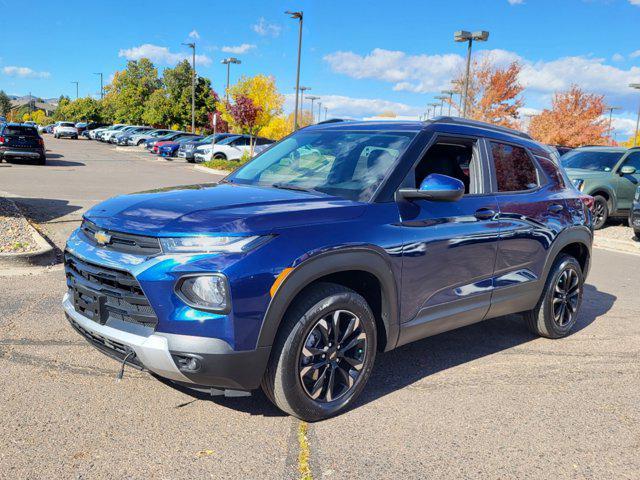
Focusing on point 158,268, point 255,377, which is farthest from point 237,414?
point 158,268

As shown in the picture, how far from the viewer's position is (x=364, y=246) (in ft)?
11.3

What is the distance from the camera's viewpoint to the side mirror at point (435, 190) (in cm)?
369

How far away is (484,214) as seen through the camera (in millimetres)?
4301

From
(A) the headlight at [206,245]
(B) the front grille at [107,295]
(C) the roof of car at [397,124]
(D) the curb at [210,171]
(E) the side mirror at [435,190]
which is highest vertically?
(C) the roof of car at [397,124]

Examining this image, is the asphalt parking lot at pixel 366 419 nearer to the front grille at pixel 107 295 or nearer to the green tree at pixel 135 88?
the front grille at pixel 107 295

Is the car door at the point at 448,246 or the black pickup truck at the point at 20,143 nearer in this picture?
the car door at the point at 448,246

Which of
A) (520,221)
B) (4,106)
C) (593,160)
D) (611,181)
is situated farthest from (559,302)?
(4,106)

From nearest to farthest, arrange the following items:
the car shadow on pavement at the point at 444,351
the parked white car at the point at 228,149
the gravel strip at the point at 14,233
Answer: the car shadow on pavement at the point at 444,351, the gravel strip at the point at 14,233, the parked white car at the point at 228,149

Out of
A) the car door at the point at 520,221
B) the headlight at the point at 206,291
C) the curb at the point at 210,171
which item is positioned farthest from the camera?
the curb at the point at 210,171

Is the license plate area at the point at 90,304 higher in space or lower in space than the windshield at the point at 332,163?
lower

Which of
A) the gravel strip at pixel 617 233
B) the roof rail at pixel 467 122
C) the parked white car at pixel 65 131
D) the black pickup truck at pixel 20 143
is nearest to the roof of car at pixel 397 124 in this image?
the roof rail at pixel 467 122

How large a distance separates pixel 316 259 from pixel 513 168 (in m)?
2.38

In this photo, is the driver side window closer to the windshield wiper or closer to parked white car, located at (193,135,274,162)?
the windshield wiper

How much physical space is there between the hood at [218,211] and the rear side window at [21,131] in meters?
21.5
